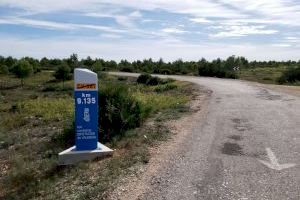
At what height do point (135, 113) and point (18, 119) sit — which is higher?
point (135, 113)

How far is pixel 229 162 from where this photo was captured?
915 cm

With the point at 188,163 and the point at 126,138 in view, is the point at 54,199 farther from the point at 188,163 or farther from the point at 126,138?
the point at 126,138

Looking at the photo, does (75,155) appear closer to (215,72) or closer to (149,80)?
(149,80)

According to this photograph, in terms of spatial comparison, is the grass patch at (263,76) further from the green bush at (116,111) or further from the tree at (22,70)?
the green bush at (116,111)

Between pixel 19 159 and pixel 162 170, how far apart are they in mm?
4441

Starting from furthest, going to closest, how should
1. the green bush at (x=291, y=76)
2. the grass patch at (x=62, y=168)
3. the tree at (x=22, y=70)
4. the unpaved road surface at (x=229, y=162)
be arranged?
the tree at (x=22, y=70) < the green bush at (x=291, y=76) < the grass patch at (x=62, y=168) < the unpaved road surface at (x=229, y=162)

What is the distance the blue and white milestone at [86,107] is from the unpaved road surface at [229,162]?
147 cm

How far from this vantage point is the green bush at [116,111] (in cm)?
1199

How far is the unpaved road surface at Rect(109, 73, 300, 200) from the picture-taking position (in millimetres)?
7375

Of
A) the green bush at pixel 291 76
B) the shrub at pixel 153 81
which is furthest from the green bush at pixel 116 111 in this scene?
the green bush at pixel 291 76

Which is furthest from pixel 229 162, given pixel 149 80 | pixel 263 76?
pixel 263 76

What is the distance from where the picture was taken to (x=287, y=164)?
8.99 metres

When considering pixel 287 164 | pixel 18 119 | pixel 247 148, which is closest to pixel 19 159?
pixel 247 148

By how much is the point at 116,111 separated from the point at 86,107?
8.73 feet
